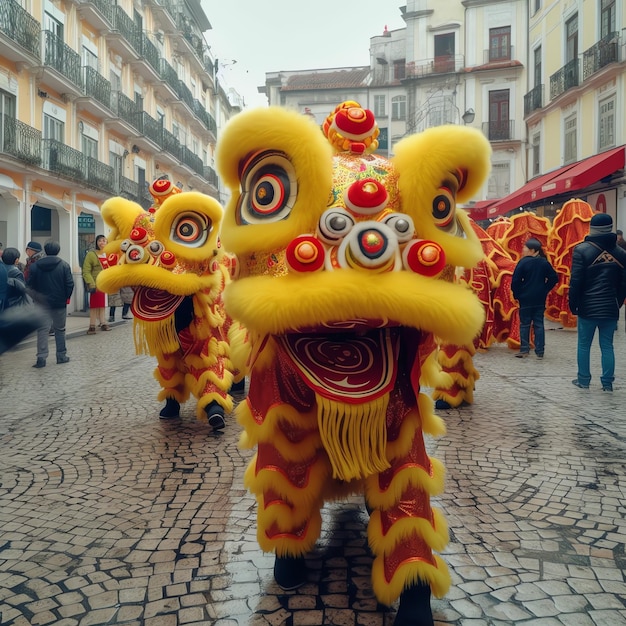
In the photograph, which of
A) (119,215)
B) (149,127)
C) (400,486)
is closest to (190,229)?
(119,215)

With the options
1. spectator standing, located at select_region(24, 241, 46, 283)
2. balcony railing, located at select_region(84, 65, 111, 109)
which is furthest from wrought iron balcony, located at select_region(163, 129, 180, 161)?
spectator standing, located at select_region(24, 241, 46, 283)

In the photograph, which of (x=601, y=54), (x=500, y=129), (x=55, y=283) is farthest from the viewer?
(x=500, y=129)

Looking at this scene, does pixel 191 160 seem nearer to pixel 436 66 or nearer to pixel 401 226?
pixel 436 66

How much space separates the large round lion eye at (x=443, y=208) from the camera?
2.11m

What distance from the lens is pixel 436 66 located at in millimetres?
28953

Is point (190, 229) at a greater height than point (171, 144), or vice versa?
point (171, 144)

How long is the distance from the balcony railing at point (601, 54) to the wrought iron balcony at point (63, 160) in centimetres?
1520

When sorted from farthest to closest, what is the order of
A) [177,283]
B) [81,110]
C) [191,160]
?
1. [191,160]
2. [81,110]
3. [177,283]

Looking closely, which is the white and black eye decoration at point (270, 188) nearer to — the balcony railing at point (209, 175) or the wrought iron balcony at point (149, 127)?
the wrought iron balcony at point (149, 127)

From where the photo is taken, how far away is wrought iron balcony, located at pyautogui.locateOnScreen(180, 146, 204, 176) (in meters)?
29.3

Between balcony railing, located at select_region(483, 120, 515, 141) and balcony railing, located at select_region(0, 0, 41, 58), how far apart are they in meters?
18.3

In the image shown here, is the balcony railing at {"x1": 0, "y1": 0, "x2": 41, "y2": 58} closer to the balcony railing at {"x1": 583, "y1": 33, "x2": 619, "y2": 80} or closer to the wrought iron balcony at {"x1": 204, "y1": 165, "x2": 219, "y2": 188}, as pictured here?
the balcony railing at {"x1": 583, "y1": 33, "x2": 619, "y2": 80}

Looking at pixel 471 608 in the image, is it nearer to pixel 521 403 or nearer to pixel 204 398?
pixel 204 398

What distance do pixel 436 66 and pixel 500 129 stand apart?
517 centimetres
